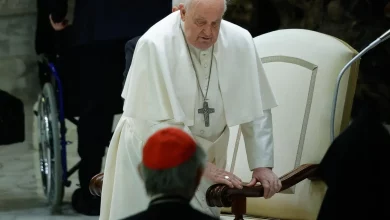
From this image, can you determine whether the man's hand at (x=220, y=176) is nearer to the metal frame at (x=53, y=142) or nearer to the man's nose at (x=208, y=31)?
the man's nose at (x=208, y=31)

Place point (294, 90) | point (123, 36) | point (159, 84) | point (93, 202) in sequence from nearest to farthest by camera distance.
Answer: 1. point (159, 84)
2. point (294, 90)
3. point (123, 36)
4. point (93, 202)

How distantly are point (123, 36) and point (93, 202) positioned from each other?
3.85 feet

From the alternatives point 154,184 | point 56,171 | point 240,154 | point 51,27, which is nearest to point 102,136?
point 56,171

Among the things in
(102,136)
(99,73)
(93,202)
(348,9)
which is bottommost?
(93,202)

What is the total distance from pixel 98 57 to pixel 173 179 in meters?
3.53

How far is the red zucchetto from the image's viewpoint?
106 inches

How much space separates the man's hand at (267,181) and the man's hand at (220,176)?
0.08 m

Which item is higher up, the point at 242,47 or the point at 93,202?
the point at 242,47

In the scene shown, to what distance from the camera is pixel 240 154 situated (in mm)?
4824

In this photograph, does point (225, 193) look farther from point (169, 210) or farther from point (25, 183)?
point (25, 183)

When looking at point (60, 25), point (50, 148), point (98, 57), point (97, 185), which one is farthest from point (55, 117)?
point (97, 185)

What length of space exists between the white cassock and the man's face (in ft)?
0.43

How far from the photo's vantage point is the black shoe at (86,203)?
20.9 feet

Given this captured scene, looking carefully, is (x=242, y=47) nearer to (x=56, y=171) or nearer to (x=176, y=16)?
(x=176, y=16)
